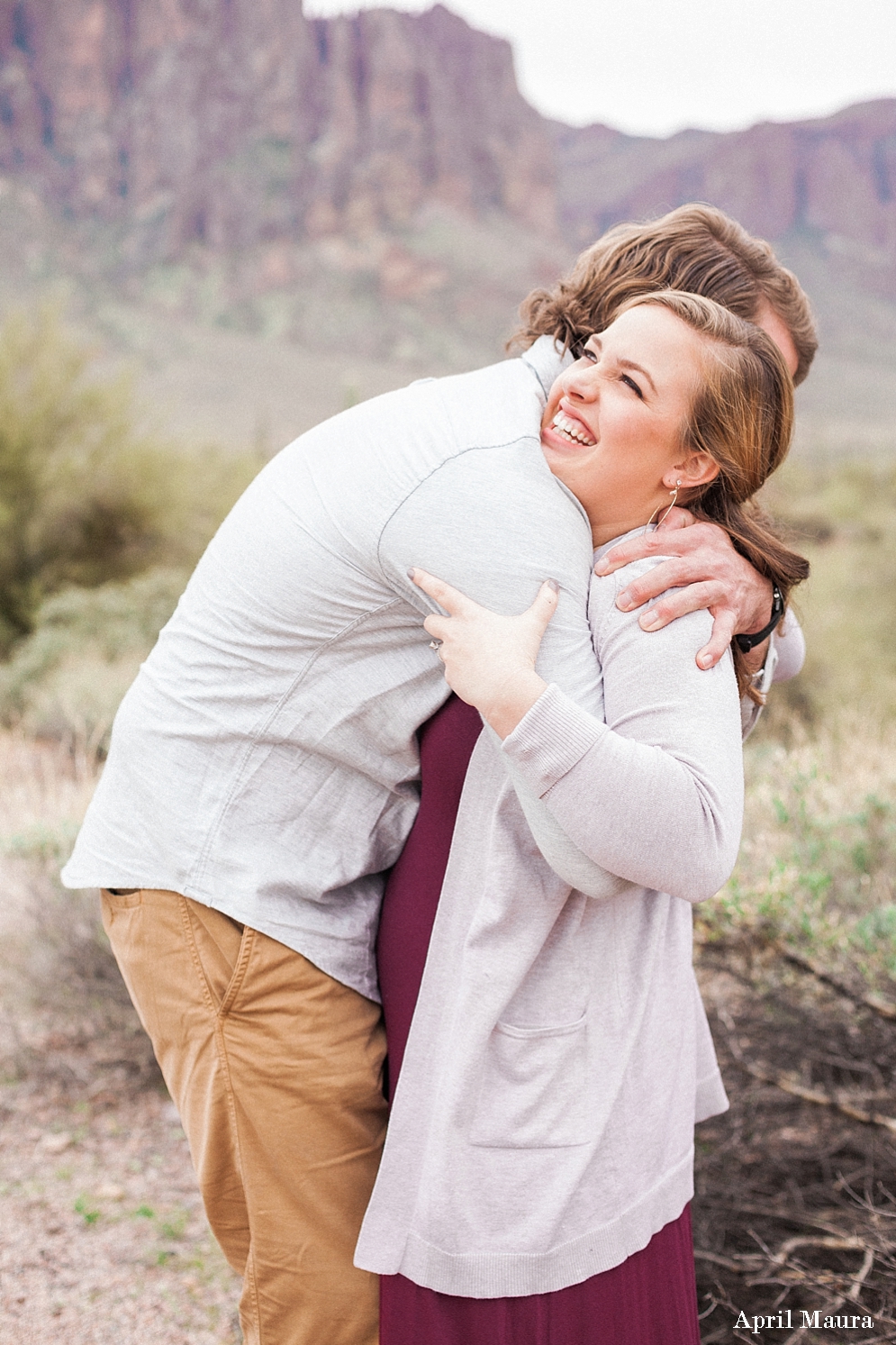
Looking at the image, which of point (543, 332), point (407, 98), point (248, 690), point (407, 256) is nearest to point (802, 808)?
point (543, 332)

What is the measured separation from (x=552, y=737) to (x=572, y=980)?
41 centimetres

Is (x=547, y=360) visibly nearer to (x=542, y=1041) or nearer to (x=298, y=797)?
(x=298, y=797)

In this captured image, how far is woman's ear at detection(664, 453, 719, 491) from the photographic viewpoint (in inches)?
58.0

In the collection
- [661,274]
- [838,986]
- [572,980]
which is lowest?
[838,986]

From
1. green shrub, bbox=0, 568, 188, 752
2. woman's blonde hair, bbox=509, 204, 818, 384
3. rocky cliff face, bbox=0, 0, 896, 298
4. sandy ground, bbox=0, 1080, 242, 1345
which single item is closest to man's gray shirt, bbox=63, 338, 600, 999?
woman's blonde hair, bbox=509, 204, 818, 384

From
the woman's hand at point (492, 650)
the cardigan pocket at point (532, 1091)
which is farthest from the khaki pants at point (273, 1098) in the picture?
the woman's hand at point (492, 650)

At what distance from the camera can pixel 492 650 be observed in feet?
3.95

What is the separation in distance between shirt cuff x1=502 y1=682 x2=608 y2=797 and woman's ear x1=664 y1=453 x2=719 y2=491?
47cm

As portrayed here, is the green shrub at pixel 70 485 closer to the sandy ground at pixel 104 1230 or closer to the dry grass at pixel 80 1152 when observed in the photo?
the dry grass at pixel 80 1152

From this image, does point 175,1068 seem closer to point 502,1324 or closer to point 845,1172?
point 502,1324

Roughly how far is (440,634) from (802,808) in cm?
269

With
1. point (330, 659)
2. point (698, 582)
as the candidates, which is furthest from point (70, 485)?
point (698, 582)

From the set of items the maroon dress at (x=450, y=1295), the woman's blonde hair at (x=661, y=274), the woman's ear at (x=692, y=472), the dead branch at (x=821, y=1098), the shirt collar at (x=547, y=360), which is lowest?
the dead branch at (x=821, y=1098)

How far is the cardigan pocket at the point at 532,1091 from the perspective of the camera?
1392mm
